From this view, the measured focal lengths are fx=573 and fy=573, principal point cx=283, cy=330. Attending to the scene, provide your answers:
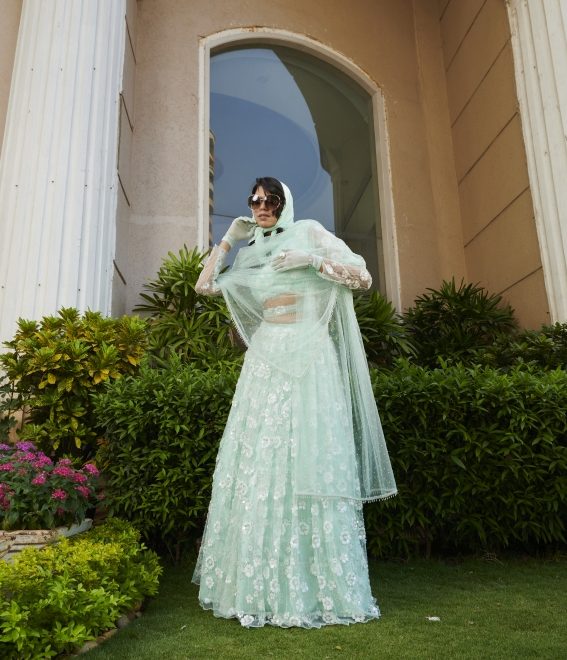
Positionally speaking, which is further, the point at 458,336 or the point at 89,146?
the point at 458,336

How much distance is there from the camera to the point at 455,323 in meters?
5.20

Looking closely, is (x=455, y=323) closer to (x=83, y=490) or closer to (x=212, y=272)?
(x=212, y=272)

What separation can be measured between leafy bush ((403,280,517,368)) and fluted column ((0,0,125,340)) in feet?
9.13

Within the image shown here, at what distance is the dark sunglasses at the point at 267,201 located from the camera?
2482mm

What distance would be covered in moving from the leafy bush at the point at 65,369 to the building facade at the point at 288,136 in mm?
393

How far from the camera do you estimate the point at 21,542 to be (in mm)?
2439

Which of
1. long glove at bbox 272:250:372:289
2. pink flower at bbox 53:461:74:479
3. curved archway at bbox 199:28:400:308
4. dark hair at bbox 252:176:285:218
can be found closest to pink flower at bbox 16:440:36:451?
pink flower at bbox 53:461:74:479

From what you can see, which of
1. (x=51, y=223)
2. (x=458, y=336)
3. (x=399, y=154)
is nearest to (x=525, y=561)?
(x=458, y=336)

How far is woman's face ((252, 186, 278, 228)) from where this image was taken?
8.18 ft

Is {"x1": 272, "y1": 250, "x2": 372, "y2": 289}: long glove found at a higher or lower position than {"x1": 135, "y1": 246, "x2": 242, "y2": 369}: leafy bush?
lower

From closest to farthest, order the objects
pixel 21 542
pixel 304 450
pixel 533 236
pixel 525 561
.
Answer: pixel 304 450 → pixel 21 542 → pixel 525 561 → pixel 533 236

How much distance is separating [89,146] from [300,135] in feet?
8.87

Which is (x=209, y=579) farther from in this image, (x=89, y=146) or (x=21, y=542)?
(x=89, y=146)

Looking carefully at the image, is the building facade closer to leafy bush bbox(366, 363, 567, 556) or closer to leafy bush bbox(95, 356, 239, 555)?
leafy bush bbox(95, 356, 239, 555)
